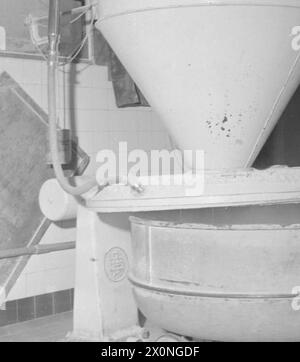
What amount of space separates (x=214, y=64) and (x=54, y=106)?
914 millimetres

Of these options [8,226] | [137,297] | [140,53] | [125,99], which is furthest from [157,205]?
[125,99]

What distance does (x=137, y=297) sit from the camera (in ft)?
9.24

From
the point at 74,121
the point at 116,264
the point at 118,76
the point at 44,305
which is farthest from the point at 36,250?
the point at 118,76

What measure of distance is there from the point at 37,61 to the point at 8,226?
915mm

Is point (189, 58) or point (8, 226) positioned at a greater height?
point (189, 58)

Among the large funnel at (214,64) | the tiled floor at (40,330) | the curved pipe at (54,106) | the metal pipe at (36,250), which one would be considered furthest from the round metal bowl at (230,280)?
the metal pipe at (36,250)

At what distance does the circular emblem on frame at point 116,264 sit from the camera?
3.07 metres

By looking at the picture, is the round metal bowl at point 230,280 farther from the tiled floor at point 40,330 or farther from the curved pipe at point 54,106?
the tiled floor at point 40,330

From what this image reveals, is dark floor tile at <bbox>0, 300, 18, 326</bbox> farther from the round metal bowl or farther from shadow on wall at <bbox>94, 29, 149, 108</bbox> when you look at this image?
shadow on wall at <bbox>94, 29, 149, 108</bbox>

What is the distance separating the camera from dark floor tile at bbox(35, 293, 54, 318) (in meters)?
3.56

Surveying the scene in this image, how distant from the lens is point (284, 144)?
14.9 ft

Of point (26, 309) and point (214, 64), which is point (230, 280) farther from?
point (26, 309)

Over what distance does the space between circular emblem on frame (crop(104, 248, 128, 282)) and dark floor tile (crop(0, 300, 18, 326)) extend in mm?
686

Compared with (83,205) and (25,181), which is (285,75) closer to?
(83,205)
